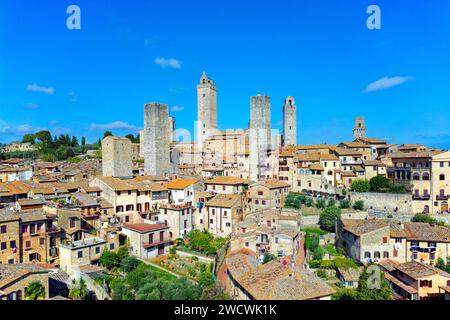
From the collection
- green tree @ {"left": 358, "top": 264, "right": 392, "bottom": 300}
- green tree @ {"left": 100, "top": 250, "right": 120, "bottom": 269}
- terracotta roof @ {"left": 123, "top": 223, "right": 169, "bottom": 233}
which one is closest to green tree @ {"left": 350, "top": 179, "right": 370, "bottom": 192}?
green tree @ {"left": 358, "top": 264, "right": 392, "bottom": 300}

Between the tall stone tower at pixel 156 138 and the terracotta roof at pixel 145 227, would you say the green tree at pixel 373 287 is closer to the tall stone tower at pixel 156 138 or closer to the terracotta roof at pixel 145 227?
the terracotta roof at pixel 145 227

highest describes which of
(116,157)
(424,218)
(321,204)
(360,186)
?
(116,157)

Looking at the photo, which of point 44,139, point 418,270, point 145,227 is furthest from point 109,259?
point 44,139

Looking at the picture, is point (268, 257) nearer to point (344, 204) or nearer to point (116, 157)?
point (344, 204)

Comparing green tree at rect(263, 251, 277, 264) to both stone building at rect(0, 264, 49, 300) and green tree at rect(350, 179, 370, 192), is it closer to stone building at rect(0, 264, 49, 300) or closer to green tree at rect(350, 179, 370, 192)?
stone building at rect(0, 264, 49, 300)

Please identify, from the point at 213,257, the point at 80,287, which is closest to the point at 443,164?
the point at 213,257
